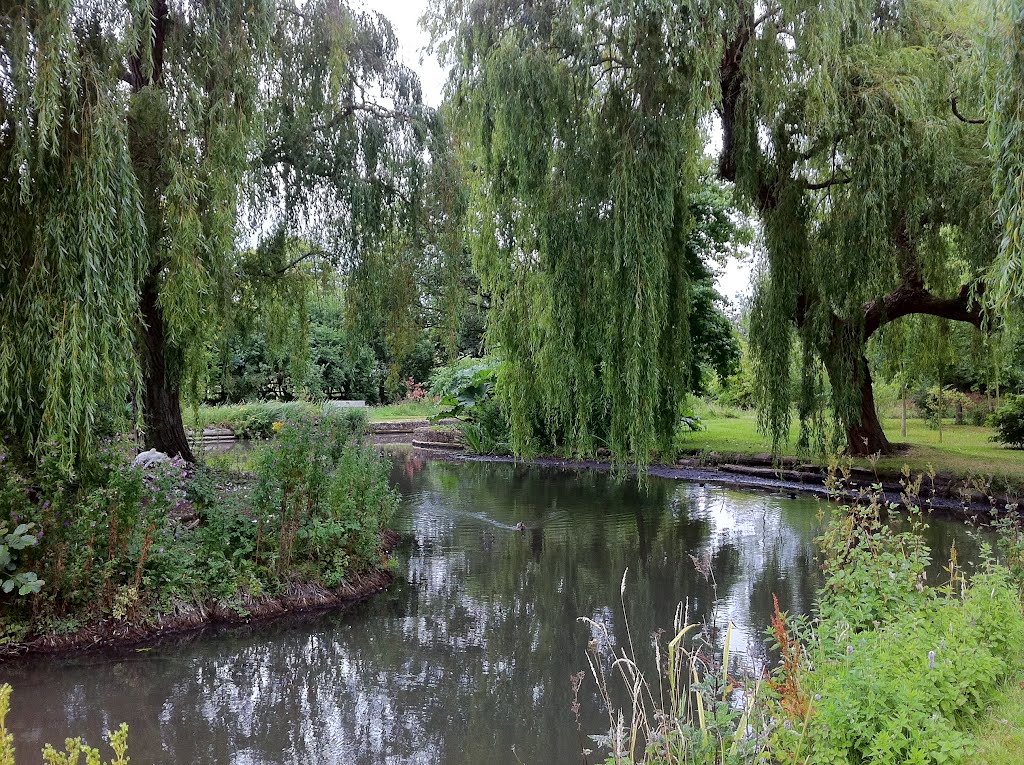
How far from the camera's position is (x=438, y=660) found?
482 cm

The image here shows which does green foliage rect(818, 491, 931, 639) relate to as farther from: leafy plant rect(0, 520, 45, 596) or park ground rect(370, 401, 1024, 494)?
leafy plant rect(0, 520, 45, 596)

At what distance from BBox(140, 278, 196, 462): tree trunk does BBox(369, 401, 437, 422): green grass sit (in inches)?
536

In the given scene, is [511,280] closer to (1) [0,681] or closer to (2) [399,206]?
(2) [399,206]

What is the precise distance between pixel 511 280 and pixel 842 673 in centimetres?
598

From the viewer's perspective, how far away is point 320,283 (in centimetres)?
990

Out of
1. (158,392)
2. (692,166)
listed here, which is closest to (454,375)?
(158,392)

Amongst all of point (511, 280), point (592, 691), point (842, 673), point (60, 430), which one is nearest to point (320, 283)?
point (511, 280)

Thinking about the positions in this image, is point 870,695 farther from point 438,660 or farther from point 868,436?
point 868,436

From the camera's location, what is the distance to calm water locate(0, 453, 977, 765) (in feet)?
12.4

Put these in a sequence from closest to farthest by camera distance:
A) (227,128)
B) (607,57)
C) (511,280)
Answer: (227,128) < (607,57) < (511,280)

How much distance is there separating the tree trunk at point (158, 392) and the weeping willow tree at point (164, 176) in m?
0.02

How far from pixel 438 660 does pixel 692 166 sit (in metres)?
5.38

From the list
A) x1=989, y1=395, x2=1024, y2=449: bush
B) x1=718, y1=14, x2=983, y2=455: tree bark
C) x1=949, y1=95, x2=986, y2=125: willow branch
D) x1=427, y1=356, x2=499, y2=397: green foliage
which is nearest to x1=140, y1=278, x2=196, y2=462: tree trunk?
x1=718, y1=14, x2=983, y2=455: tree bark

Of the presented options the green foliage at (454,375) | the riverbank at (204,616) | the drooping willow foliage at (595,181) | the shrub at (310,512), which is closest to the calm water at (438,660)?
the riverbank at (204,616)
